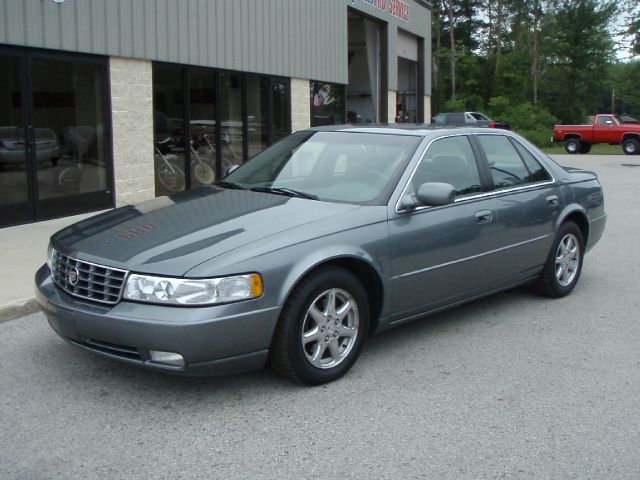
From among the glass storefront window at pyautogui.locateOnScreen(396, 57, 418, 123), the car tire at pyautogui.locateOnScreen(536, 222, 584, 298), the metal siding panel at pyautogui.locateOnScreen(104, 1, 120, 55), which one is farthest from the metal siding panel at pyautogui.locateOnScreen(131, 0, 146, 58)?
the glass storefront window at pyautogui.locateOnScreen(396, 57, 418, 123)

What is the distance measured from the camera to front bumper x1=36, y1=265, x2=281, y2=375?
375cm

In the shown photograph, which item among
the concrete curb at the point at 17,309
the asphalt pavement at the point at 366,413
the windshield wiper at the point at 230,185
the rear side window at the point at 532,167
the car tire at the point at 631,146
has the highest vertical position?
the car tire at the point at 631,146

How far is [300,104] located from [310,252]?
44.0 ft

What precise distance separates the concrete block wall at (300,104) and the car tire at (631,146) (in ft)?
65.8

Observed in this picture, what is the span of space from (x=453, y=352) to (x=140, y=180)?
8.12 m

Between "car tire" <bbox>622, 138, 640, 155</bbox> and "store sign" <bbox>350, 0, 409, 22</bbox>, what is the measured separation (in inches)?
518

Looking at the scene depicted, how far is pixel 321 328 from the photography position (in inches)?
169

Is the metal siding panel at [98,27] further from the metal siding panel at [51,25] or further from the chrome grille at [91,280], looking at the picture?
the chrome grille at [91,280]

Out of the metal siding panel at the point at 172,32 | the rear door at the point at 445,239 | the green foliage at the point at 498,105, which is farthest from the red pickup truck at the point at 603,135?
the rear door at the point at 445,239

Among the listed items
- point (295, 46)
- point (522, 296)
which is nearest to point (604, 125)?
point (295, 46)

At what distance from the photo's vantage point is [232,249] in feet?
13.0

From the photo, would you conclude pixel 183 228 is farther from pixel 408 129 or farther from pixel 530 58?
pixel 530 58

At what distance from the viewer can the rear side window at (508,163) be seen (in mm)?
5793

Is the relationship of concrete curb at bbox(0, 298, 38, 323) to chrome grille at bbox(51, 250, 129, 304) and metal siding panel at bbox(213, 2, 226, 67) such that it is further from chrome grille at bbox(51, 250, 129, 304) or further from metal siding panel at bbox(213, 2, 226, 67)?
metal siding panel at bbox(213, 2, 226, 67)
